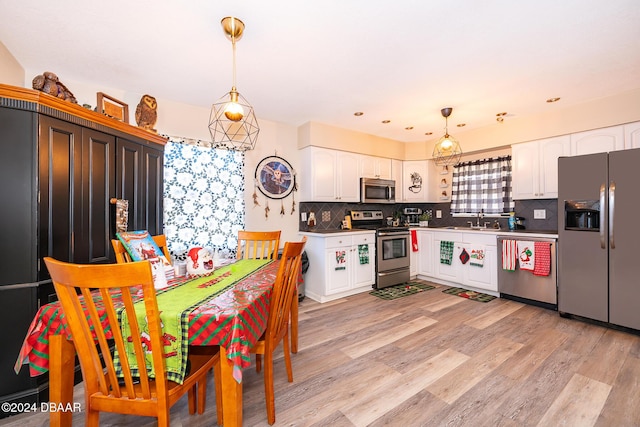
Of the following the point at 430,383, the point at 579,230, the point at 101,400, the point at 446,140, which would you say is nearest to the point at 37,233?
the point at 101,400

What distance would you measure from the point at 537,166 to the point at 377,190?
7.14 ft

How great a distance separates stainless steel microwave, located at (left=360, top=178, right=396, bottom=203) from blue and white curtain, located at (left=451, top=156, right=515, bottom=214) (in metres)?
1.13

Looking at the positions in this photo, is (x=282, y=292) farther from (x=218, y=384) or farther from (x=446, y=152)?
(x=446, y=152)

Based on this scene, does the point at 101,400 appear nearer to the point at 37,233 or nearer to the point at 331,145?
the point at 37,233

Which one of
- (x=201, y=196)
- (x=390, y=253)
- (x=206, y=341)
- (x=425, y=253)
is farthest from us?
(x=425, y=253)

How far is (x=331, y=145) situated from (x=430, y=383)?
Result: 318 centimetres

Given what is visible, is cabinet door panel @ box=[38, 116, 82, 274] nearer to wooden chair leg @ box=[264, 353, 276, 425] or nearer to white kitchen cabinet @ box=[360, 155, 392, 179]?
wooden chair leg @ box=[264, 353, 276, 425]

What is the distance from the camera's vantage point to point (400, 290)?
13.8 ft

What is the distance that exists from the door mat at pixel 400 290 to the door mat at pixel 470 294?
293 millimetres

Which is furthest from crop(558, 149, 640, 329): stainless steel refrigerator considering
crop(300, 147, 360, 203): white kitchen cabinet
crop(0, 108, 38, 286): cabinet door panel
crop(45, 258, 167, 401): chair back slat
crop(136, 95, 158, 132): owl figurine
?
→ crop(0, 108, 38, 286): cabinet door panel

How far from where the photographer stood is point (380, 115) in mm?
3785

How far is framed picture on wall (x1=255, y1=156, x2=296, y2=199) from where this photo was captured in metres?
3.92

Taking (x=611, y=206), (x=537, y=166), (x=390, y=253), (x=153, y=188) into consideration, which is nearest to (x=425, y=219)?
(x=390, y=253)

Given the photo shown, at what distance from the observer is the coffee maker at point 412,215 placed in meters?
5.37
